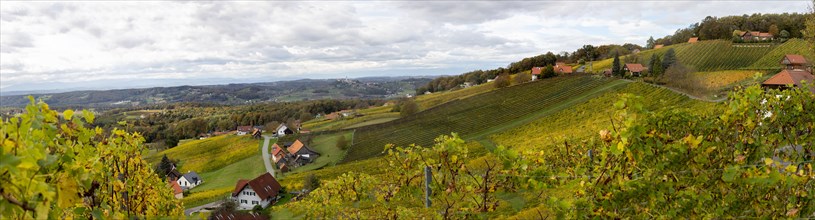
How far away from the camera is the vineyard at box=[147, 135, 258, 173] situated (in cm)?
6525

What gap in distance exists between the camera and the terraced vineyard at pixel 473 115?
176ft

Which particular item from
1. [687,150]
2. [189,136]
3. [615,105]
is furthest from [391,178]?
[189,136]

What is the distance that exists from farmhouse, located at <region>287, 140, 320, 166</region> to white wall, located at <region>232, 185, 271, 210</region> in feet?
49.8

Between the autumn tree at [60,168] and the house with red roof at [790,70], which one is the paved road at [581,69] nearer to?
the house with red roof at [790,70]

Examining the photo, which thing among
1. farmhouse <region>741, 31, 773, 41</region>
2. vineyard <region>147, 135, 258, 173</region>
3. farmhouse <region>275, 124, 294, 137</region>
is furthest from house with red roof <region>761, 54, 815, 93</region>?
farmhouse <region>275, 124, 294, 137</region>

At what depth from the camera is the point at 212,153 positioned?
71.6 metres

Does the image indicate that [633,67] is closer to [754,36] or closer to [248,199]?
[754,36]

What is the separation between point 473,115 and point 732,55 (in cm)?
4629

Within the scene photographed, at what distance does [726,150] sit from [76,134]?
23.3 ft

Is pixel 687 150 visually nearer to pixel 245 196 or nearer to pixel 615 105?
pixel 615 105

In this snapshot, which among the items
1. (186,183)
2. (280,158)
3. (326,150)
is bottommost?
(186,183)

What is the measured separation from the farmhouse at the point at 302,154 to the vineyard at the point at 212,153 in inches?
386

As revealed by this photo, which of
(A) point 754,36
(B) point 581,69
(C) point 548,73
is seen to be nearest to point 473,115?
(C) point 548,73

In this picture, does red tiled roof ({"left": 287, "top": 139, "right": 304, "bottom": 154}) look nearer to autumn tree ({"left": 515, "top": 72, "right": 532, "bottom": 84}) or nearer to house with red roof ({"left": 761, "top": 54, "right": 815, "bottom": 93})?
autumn tree ({"left": 515, "top": 72, "right": 532, "bottom": 84})
